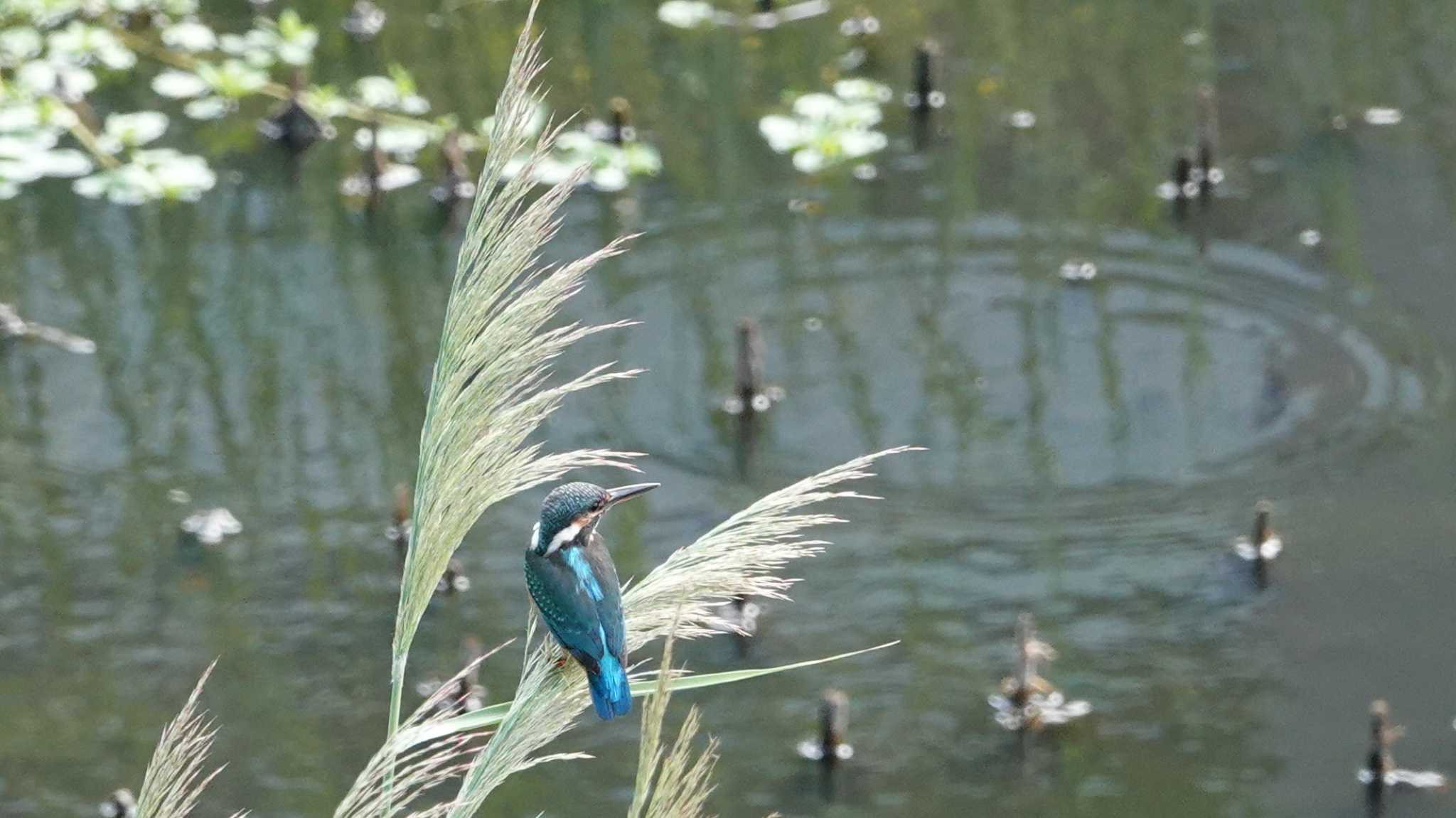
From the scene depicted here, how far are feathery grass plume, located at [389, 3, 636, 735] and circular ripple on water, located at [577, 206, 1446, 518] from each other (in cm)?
458

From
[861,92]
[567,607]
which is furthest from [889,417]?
[567,607]

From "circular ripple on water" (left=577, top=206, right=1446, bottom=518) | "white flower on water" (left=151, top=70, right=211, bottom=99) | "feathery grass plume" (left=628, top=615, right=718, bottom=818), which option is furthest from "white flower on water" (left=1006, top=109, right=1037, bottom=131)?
"feathery grass plume" (left=628, top=615, right=718, bottom=818)

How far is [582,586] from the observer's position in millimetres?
2518

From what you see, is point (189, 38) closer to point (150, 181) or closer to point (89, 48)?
point (89, 48)

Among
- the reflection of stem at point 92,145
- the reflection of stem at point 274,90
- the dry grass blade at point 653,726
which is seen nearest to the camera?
the dry grass blade at point 653,726

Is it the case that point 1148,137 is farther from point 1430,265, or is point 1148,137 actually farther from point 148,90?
point 148,90

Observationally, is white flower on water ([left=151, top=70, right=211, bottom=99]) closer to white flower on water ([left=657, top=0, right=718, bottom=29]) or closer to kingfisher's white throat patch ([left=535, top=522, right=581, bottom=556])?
white flower on water ([left=657, top=0, right=718, bottom=29])

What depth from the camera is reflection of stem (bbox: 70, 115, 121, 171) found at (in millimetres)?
8172

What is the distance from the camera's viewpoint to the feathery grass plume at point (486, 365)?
1677 millimetres

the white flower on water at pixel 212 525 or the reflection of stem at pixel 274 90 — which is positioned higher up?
the reflection of stem at pixel 274 90

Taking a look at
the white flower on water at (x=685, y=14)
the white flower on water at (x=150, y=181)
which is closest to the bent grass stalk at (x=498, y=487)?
the white flower on water at (x=150, y=181)

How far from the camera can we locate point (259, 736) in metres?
5.46

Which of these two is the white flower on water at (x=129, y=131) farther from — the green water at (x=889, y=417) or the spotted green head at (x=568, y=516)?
the spotted green head at (x=568, y=516)

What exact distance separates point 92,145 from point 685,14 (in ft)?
9.58
